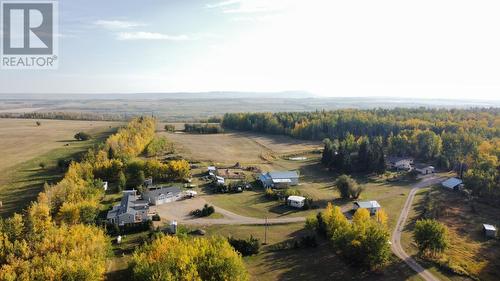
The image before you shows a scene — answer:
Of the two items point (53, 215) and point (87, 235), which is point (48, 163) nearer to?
point (53, 215)

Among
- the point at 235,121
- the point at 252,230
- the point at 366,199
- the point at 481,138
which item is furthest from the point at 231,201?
the point at 235,121

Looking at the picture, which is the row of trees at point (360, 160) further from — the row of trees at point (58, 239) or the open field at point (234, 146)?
the row of trees at point (58, 239)

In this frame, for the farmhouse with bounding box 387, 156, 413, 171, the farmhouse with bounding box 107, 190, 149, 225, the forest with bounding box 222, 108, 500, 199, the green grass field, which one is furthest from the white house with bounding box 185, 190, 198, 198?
the farmhouse with bounding box 387, 156, 413, 171

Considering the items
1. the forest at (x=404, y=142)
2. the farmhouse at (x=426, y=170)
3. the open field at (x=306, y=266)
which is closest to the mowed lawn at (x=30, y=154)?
the open field at (x=306, y=266)

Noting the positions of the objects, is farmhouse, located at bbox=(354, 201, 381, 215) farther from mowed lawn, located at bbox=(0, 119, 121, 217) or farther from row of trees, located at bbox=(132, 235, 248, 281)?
mowed lawn, located at bbox=(0, 119, 121, 217)

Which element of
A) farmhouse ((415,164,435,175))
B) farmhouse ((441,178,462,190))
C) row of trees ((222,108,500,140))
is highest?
row of trees ((222,108,500,140))

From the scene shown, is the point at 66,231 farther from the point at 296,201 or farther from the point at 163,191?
the point at 296,201

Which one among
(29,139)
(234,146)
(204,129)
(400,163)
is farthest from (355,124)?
(29,139)
